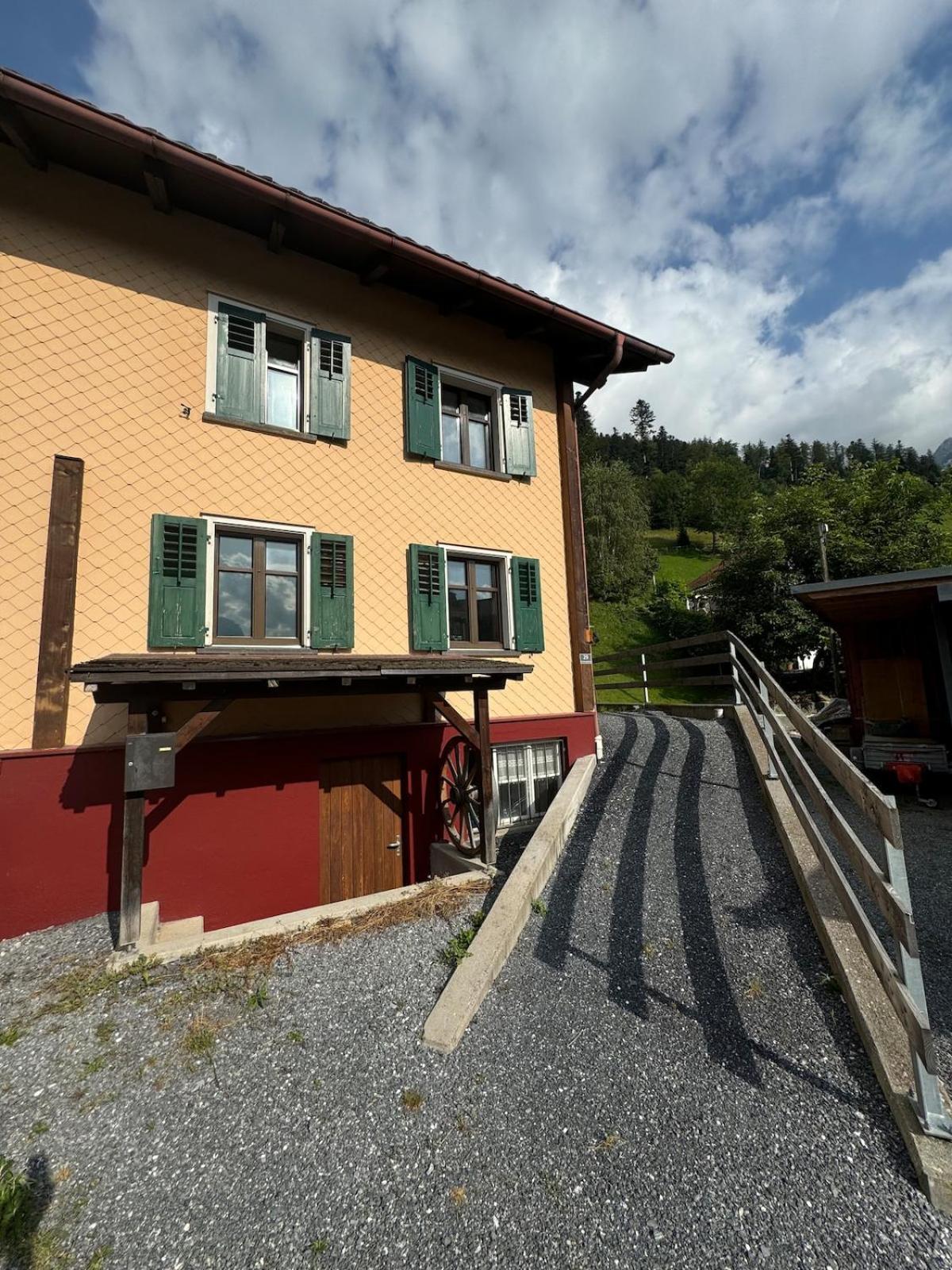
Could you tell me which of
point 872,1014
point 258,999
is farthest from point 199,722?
point 872,1014

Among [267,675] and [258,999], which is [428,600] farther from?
[258,999]

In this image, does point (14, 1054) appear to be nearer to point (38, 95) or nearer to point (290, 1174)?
point (290, 1174)

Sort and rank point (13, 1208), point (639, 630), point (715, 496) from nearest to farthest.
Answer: point (13, 1208) → point (639, 630) → point (715, 496)

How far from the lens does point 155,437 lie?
6938 mm

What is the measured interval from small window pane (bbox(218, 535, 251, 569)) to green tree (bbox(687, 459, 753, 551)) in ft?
197

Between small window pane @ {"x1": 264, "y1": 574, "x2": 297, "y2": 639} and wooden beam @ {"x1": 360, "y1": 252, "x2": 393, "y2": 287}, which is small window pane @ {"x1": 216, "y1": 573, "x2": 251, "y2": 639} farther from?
wooden beam @ {"x1": 360, "y1": 252, "x2": 393, "y2": 287}

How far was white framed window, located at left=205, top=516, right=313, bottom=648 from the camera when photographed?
710 cm

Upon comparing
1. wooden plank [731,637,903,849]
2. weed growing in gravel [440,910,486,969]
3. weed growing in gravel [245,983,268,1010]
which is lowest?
weed growing in gravel [245,983,268,1010]

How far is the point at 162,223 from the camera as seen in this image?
24.1ft

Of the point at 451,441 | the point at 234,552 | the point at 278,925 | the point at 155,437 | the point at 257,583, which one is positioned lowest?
the point at 278,925

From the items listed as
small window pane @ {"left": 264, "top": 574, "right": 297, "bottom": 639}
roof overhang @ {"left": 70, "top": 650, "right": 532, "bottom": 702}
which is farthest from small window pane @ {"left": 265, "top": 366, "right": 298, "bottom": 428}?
roof overhang @ {"left": 70, "top": 650, "right": 532, "bottom": 702}

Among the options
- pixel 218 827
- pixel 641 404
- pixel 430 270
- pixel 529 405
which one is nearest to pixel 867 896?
pixel 218 827

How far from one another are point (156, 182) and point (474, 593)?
22.5ft

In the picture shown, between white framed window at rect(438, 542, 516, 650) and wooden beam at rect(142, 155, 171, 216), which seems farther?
white framed window at rect(438, 542, 516, 650)
